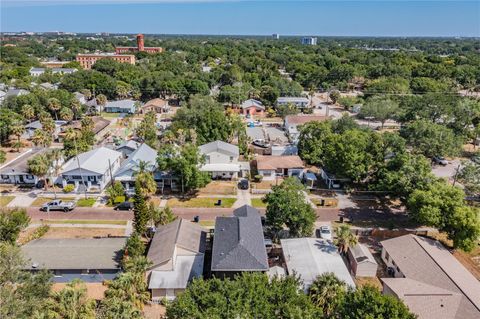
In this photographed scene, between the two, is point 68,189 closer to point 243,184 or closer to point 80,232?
point 80,232

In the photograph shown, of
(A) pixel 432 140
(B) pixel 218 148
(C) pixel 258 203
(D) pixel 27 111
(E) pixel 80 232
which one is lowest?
(E) pixel 80 232

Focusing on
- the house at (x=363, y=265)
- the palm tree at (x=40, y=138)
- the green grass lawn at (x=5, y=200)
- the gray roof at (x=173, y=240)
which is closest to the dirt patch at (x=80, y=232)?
the gray roof at (x=173, y=240)

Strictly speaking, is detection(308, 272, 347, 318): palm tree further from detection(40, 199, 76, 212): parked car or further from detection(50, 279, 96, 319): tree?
detection(40, 199, 76, 212): parked car

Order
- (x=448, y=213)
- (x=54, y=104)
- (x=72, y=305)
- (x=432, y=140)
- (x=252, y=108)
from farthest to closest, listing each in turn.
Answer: (x=252, y=108) → (x=54, y=104) → (x=432, y=140) → (x=448, y=213) → (x=72, y=305)

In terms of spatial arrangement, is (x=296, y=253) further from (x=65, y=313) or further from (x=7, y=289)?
(x=7, y=289)

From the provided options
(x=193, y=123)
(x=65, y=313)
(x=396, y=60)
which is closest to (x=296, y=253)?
(x=65, y=313)

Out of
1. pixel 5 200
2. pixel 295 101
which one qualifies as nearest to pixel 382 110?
pixel 295 101

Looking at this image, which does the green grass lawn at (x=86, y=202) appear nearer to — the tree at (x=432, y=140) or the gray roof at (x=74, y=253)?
the gray roof at (x=74, y=253)
